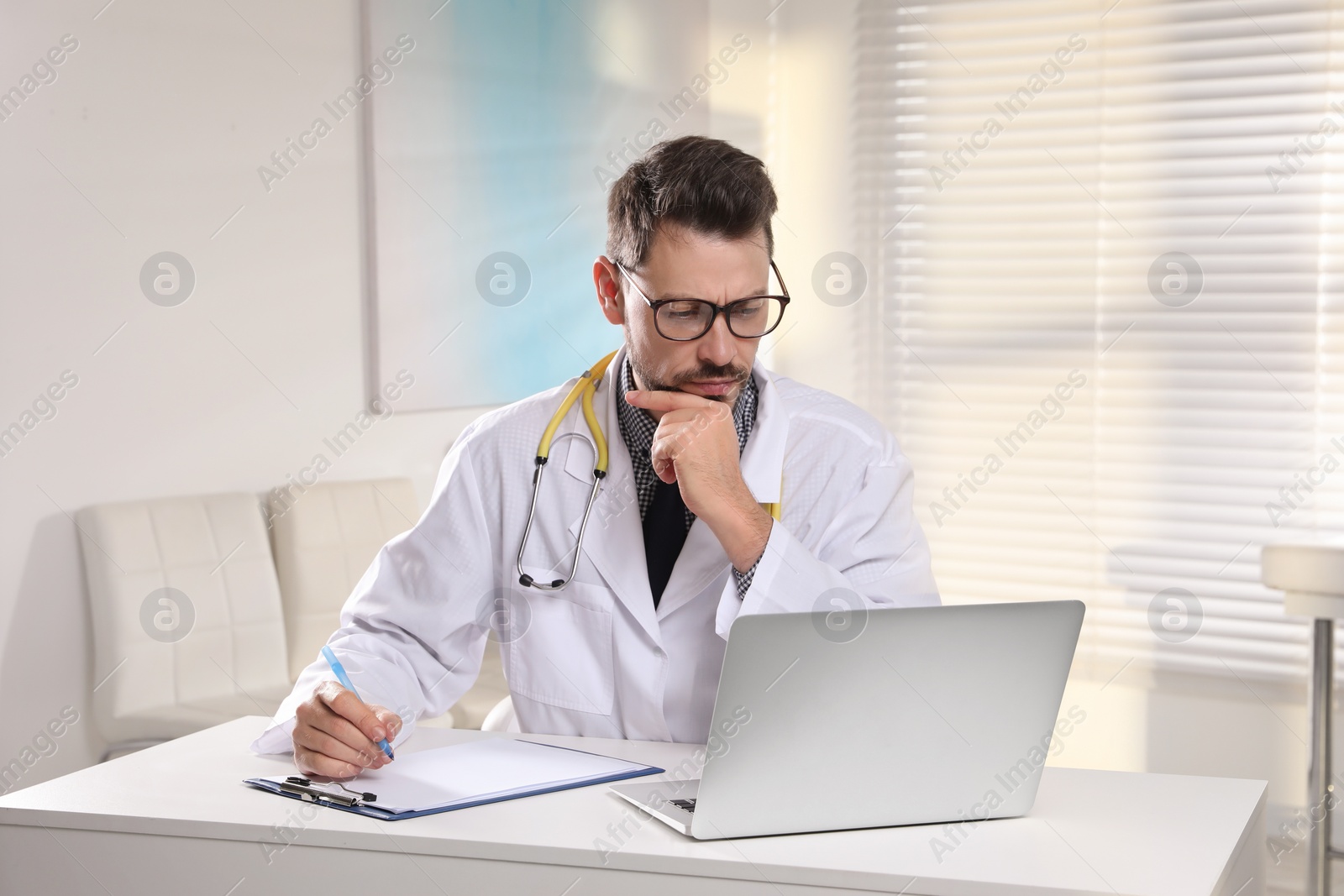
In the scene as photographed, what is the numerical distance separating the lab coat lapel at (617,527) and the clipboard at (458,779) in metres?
0.24

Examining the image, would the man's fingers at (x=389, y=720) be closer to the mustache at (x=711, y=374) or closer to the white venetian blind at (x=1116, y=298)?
the mustache at (x=711, y=374)

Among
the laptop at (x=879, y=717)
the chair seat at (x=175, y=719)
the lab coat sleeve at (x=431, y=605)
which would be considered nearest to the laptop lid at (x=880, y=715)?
the laptop at (x=879, y=717)

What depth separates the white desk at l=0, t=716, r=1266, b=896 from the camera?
1.02 meters

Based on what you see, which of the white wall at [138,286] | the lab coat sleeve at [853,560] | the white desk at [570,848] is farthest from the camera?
the white wall at [138,286]

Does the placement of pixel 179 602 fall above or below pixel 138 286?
below

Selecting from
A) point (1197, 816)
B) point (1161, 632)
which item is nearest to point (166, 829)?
point (1197, 816)

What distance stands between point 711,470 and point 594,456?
0.86 ft

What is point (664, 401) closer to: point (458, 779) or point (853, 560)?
point (853, 560)

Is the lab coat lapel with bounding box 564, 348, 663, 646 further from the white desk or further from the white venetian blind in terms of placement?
the white venetian blind

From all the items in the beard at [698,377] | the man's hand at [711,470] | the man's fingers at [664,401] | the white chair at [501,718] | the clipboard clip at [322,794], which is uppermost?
the beard at [698,377]

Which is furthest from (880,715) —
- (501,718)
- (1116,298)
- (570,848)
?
(1116,298)

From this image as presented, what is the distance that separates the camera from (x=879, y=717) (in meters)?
1.08

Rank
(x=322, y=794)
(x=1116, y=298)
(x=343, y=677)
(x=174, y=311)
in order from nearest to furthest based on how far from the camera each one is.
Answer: (x=322, y=794), (x=343, y=677), (x=174, y=311), (x=1116, y=298)

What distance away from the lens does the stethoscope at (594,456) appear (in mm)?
1584
